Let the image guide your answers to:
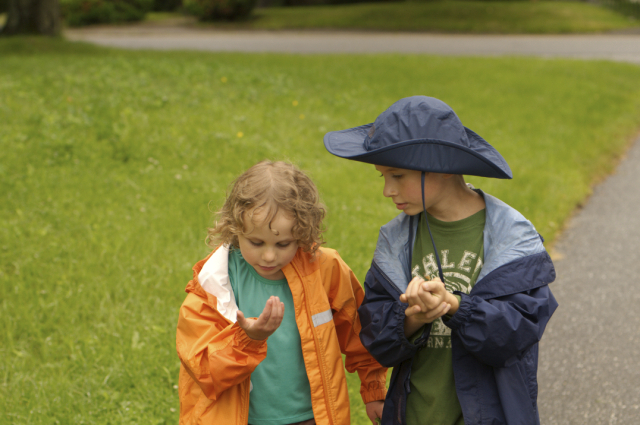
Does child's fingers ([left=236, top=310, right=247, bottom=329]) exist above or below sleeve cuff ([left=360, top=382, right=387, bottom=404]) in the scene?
above

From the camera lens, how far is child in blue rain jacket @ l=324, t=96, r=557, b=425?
1882 millimetres

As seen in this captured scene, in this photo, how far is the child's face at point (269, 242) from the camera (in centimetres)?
204

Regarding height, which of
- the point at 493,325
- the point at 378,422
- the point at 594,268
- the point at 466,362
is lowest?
the point at 594,268

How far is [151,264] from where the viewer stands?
4211 mm

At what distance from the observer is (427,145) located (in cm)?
193

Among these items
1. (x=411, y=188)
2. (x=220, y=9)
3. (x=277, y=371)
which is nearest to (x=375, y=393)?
(x=277, y=371)

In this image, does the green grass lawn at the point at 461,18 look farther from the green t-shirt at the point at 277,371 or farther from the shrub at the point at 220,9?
the green t-shirt at the point at 277,371

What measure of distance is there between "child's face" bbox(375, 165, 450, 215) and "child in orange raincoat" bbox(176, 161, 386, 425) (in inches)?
11.7

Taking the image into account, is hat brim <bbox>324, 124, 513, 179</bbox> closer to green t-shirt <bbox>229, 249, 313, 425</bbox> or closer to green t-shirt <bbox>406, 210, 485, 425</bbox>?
green t-shirt <bbox>406, 210, 485, 425</bbox>

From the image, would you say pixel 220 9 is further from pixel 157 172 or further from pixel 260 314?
pixel 260 314

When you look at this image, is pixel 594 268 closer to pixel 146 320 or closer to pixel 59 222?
pixel 146 320

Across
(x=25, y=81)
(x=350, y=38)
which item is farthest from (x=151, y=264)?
(x=350, y=38)

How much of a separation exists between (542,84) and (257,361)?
9.74 meters

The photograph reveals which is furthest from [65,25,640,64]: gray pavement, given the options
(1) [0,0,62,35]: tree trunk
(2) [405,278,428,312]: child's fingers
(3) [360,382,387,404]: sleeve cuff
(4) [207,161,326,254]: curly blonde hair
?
(2) [405,278,428,312]: child's fingers
